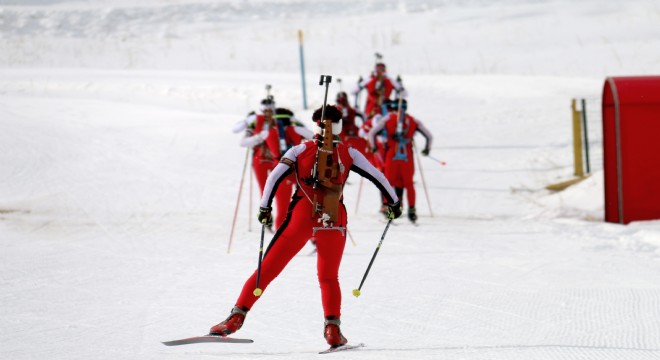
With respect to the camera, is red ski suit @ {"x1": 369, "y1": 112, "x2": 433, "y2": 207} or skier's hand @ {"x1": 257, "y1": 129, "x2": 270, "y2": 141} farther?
red ski suit @ {"x1": 369, "y1": 112, "x2": 433, "y2": 207}

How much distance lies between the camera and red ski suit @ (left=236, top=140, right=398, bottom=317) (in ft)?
24.3

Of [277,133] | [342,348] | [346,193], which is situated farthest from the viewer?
[346,193]

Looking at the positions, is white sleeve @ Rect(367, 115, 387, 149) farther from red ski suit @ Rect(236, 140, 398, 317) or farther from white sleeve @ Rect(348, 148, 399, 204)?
red ski suit @ Rect(236, 140, 398, 317)

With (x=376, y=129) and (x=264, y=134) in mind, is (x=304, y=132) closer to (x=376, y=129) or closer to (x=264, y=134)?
(x=264, y=134)

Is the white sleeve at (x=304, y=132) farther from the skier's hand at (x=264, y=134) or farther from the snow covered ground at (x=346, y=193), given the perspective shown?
the snow covered ground at (x=346, y=193)

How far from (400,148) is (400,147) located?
14 mm

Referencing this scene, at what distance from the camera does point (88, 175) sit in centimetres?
1797

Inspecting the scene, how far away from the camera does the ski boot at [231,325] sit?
7258 millimetres

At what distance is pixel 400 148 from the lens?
14094mm

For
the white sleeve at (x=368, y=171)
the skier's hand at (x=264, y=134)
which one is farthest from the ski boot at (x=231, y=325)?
the skier's hand at (x=264, y=134)

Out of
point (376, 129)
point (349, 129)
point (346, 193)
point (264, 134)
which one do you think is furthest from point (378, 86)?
point (264, 134)

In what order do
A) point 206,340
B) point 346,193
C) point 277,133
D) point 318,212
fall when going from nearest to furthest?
point 206,340 → point 318,212 → point 277,133 → point 346,193

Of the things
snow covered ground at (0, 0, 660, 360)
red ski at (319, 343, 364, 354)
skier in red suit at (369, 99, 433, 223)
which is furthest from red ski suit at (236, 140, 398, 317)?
skier in red suit at (369, 99, 433, 223)

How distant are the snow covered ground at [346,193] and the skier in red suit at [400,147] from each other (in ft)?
1.84
